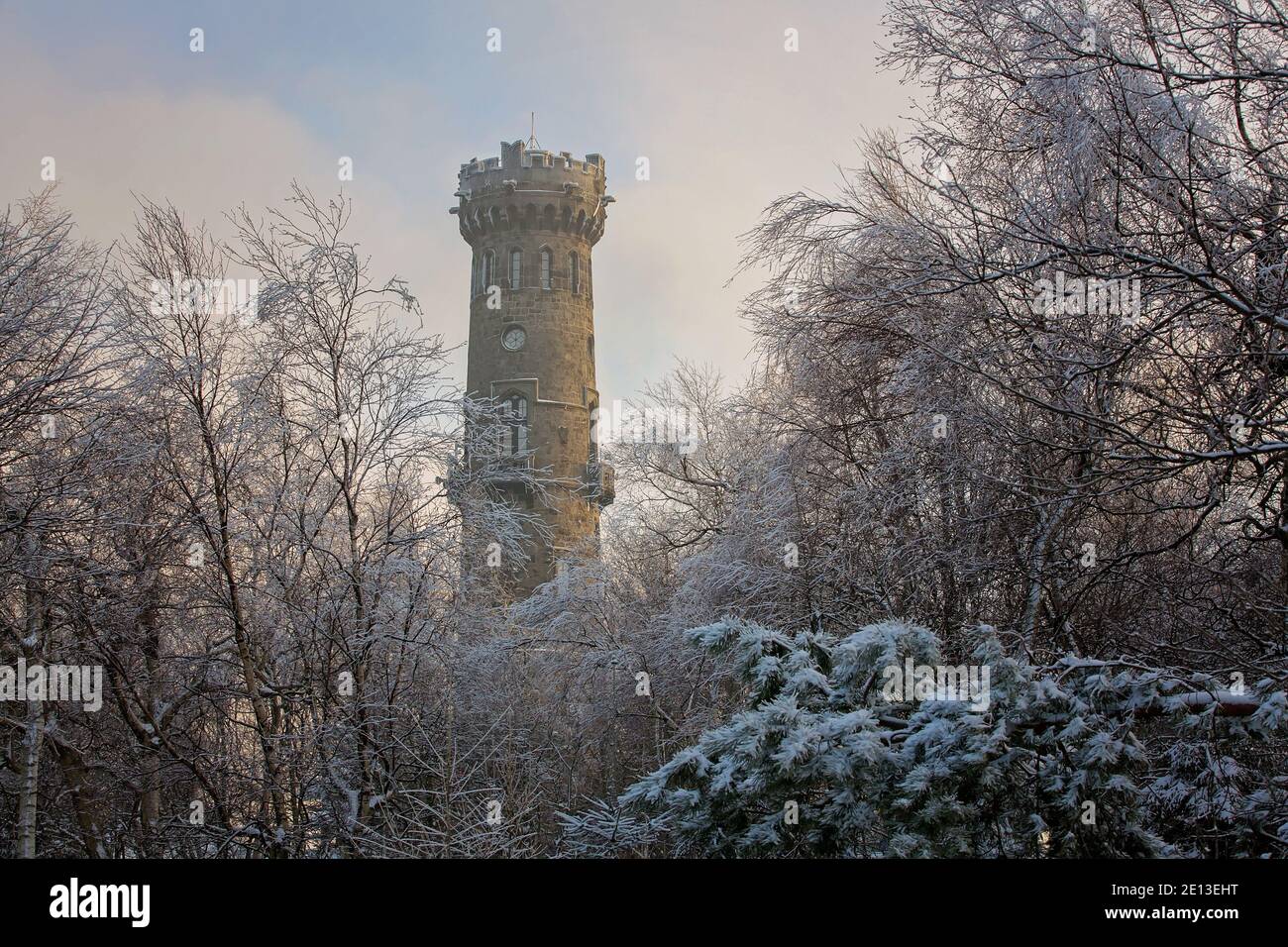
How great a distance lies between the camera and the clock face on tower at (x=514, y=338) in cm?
4616

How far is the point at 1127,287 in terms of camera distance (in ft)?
33.4

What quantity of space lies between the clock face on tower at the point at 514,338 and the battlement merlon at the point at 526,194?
4.06 meters

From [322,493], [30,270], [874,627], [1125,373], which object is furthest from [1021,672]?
[30,270]

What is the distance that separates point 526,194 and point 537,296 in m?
3.94

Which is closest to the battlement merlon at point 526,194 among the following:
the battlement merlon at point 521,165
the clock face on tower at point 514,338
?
the battlement merlon at point 521,165

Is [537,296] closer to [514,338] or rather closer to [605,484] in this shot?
[514,338]

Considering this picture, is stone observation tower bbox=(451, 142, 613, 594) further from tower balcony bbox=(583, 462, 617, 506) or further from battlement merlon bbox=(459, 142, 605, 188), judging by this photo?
tower balcony bbox=(583, 462, 617, 506)

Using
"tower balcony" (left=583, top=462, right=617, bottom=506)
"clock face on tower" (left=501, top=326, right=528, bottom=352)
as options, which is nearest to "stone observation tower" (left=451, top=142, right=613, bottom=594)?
"clock face on tower" (left=501, top=326, right=528, bottom=352)

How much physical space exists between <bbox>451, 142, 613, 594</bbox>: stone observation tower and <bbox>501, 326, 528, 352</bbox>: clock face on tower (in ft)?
0.13

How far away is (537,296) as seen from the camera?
4672 centimetres

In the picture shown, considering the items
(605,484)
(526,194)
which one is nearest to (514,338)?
(526,194)

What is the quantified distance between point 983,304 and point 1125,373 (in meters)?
1.52

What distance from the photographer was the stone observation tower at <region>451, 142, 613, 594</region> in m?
45.7

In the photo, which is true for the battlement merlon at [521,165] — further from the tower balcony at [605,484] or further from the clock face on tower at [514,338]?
the tower balcony at [605,484]
